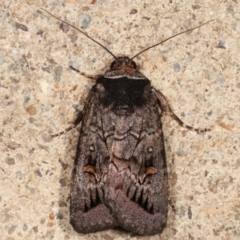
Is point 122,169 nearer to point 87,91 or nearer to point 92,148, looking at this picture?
point 92,148

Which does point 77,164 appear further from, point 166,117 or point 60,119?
point 166,117

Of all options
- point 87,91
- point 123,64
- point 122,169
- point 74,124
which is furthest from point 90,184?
point 123,64

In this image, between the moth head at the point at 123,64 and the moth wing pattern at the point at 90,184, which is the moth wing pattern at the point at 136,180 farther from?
the moth head at the point at 123,64

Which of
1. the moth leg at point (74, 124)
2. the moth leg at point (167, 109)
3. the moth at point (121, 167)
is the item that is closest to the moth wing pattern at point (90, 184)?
the moth at point (121, 167)

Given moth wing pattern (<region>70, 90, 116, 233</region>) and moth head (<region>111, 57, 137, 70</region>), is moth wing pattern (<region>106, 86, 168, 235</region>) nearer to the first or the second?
moth wing pattern (<region>70, 90, 116, 233</region>)

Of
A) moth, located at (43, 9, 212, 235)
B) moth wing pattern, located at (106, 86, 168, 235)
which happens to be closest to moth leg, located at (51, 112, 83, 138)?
moth, located at (43, 9, 212, 235)
